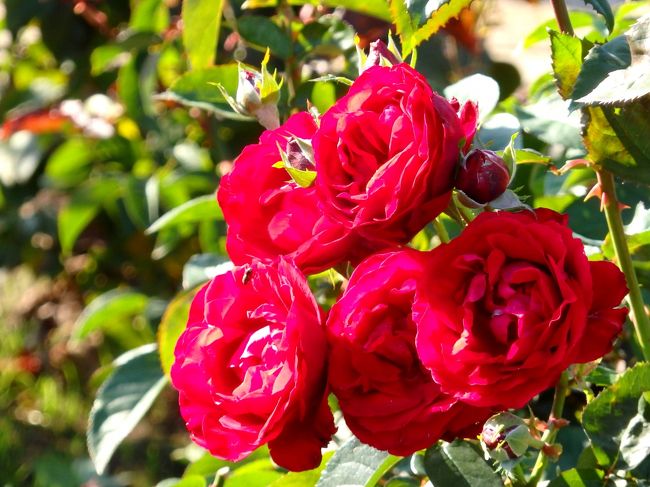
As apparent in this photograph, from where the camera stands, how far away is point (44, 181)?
2.17 metres

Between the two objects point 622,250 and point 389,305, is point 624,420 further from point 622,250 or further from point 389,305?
point 389,305

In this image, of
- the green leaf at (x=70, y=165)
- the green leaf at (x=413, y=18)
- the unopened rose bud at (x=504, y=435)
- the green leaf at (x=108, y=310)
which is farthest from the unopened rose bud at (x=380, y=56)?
the green leaf at (x=70, y=165)

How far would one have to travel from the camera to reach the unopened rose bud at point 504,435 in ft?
2.08

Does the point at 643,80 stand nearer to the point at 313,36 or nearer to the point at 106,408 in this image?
the point at 313,36

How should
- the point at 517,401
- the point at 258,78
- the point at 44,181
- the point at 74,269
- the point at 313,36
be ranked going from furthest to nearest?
1. the point at 74,269
2. the point at 44,181
3. the point at 313,36
4. the point at 258,78
5. the point at 517,401

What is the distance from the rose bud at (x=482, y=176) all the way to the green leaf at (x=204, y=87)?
452 mm

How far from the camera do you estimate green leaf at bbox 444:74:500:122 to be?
0.82m

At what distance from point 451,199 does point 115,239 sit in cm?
173

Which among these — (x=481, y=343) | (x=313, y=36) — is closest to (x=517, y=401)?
(x=481, y=343)

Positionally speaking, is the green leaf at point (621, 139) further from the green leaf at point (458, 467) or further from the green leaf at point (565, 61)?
the green leaf at point (458, 467)

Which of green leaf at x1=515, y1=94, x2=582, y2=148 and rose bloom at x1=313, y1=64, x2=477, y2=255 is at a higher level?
rose bloom at x1=313, y1=64, x2=477, y2=255

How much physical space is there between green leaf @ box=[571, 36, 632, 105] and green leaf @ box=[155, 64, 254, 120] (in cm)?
44

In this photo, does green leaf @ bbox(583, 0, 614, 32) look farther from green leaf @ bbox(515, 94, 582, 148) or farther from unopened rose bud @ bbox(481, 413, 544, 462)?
unopened rose bud @ bbox(481, 413, 544, 462)

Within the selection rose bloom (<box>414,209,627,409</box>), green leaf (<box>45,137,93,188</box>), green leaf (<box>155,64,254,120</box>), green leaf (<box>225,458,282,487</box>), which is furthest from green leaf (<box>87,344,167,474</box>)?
green leaf (<box>45,137,93,188</box>)
